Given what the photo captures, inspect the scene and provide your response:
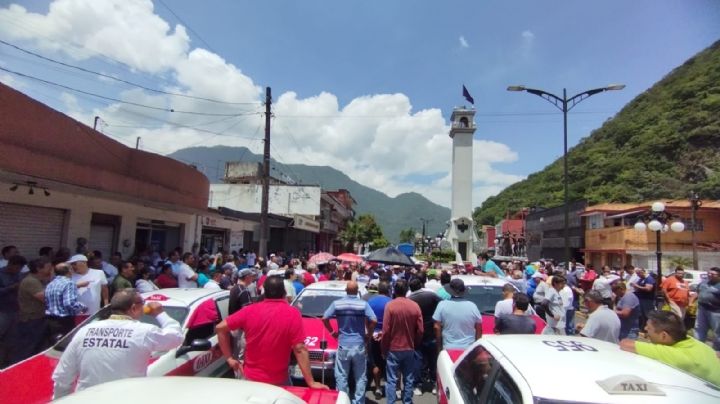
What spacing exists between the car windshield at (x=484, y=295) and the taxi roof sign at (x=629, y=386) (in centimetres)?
527

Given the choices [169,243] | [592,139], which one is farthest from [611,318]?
[592,139]

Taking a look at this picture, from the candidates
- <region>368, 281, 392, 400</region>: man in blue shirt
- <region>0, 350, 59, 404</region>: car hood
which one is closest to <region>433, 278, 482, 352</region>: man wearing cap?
<region>368, 281, 392, 400</region>: man in blue shirt

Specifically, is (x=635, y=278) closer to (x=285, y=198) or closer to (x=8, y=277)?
(x=8, y=277)

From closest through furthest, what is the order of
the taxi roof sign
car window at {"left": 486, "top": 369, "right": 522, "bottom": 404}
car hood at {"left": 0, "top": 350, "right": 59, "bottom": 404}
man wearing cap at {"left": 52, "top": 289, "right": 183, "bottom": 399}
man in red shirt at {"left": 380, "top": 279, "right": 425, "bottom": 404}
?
the taxi roof sign
car window at {"left": 486, "top": 369, "right": 522, "bottom": 404}
man wearing cap at {"left": 52, "top": 289, "right": 183, "bottom": 399}
car hood at {"left": 0, "top": 350, "right": 59, "bottom": 404}
man in red shirt at {"left": 380, "top": 279, "right": 425, "bottom": 404}

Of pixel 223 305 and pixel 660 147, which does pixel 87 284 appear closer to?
pixel 223 305

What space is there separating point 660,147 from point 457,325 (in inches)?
2343

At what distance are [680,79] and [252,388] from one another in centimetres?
8138

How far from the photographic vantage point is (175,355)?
4.39 metres

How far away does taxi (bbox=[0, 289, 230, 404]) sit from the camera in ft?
12.5

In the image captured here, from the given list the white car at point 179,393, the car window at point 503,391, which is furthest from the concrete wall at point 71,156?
A: the car window at point 503,391

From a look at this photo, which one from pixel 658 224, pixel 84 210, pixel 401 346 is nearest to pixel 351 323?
pixel 401 346

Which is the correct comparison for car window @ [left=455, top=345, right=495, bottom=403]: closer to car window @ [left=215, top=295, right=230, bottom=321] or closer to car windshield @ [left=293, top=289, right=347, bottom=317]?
car window @ [left=215, top=295, right=230, bottom=321]

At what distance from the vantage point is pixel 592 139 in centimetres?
7056

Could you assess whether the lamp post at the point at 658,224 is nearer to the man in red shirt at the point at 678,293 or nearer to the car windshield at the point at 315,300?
the man in red shirt at the point at 678,293
